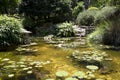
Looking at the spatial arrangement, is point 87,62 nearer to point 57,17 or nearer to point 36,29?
point 36,29

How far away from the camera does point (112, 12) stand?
13.4 meters

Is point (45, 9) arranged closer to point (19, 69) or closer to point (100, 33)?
point (100, 33)

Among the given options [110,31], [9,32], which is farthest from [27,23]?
[110,31]

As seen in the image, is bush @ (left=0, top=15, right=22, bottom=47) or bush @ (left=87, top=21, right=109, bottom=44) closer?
bush @ (left=0, top=15, right=22, bottom=47)

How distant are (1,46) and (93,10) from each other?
12.3 m

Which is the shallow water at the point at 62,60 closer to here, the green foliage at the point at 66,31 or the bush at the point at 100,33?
the bush at the point at 100,33

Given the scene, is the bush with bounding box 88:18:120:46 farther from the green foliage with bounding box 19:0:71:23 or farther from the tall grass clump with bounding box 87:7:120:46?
the green foliage with bounding box 19:0:71:23

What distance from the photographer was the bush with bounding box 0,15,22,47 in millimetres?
11932

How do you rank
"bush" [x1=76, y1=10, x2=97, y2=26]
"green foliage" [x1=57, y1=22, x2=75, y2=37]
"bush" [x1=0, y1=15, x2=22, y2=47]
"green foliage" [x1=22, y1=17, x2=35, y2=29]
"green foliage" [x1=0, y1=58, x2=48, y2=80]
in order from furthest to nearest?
"bush" [x1=76, y1=10, x2=97, y2=26], "green foliage" [x1=22, y1=17, x2=35, y2=29], "green foliage" [x1=57, y1=22, x2=75, y2=37], "bush" [x1=0, y1=15, x2=22, y2=47], "green foliage" [x1=0, y1=58, x2=48, y2=80]

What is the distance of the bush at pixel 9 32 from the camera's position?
39.1ft

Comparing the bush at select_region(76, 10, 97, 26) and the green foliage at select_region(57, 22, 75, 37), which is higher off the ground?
the bush at select_region(76, 10, 97, 26)

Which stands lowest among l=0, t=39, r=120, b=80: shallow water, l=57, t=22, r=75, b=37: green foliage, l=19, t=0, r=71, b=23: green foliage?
l=0, t=39, r=120, b=80: shallow water

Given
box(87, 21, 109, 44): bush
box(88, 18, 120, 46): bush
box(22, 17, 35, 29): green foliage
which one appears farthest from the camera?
box(22, 17, 35, 29): green foliage

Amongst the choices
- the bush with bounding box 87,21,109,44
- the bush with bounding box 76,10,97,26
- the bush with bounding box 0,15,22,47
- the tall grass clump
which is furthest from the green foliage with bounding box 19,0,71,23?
the tall grass clump
